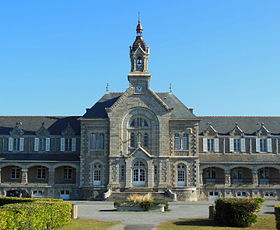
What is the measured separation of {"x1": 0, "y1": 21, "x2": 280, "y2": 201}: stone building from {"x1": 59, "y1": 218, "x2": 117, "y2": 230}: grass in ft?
62.3

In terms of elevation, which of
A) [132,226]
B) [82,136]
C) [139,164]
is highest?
Result: [82,136]

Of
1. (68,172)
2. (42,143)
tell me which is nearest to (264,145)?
(68,172)

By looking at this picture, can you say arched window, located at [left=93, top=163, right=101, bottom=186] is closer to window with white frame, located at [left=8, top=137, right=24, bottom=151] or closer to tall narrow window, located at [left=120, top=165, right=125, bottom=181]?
tall narrow window, located at [left=120, top=165, right=125, bottom=181]

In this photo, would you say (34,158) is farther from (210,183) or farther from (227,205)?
(227,205)

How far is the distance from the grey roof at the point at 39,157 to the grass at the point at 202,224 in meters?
26.1

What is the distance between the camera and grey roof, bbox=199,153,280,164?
51875mm

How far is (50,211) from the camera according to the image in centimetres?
2320

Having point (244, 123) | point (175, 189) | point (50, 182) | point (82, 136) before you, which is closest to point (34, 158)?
point (50, 182)

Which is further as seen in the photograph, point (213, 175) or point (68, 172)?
point (68, 172)

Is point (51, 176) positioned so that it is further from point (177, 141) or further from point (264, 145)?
point (264, 145)

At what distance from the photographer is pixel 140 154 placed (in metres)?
49.1

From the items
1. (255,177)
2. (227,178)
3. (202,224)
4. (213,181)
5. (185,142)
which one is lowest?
(202,224)

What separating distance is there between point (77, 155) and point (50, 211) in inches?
1188

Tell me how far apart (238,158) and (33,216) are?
1417 inches
